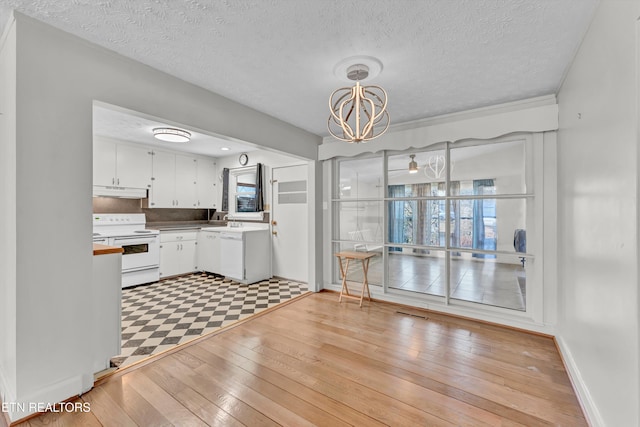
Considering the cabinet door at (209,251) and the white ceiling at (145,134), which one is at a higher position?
the white ceiling at (145,134)

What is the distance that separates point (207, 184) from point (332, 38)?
15.2ft

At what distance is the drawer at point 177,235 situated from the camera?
4.82 meters

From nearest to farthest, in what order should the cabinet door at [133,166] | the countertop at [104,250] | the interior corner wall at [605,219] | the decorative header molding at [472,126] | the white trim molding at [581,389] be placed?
1. the interior corner wall at [605,219]
2. the white trim molding at [581,389]
3. the countertop at [104,250]
4. the decorative header molding at [472,126]
5. the cabinet door at [133,166]

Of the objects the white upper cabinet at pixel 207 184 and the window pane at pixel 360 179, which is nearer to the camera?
the window pane at pixel 360 179

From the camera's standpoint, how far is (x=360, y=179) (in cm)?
416

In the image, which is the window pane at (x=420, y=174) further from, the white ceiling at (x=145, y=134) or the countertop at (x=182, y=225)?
the countertop at (x=182, y=225)

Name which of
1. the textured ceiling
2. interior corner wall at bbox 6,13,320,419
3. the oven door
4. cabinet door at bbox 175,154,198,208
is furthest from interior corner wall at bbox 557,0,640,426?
cabinet door at bbox 175,154,198,208

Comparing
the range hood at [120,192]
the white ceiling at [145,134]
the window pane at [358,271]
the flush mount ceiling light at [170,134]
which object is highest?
the white ceiling at [145,134]

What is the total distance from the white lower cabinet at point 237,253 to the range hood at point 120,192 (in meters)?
1.20

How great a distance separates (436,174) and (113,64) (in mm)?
3411

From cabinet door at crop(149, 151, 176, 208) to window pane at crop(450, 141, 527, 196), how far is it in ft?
15.6

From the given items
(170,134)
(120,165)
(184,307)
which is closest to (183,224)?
(120,165)

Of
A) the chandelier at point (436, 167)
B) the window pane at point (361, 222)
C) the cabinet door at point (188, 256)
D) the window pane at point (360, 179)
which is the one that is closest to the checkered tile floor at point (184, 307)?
the cabinet door at point (188, 256)

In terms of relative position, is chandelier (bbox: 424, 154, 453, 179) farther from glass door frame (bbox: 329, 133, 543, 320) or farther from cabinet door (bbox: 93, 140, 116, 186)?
cabinet door (bbox: 93, 140, 116, 186)
